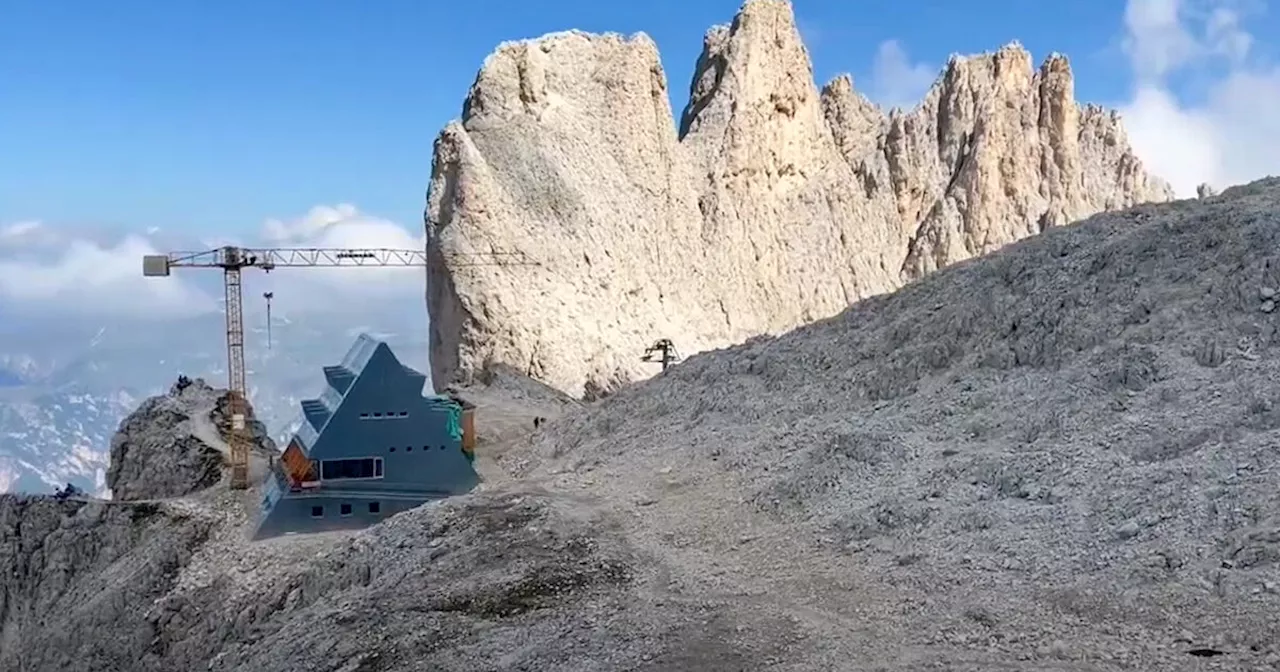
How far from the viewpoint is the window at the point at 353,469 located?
24.9m

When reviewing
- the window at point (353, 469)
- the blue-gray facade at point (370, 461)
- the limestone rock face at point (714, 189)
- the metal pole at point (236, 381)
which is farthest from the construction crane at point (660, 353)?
the window at point (353, 469)

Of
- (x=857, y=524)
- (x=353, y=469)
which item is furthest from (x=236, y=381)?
(x=857, y=524)

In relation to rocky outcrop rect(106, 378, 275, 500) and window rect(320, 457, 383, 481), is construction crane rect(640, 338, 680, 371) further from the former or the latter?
window rect(320, 457, 383, 481)

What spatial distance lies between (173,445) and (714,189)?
3118 cm

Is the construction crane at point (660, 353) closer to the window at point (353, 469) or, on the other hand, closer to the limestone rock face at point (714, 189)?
the limestone rock face at point (714, 189)

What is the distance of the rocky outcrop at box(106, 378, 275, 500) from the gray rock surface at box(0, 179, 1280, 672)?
2.12 metres

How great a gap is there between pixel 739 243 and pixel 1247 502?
43.6 m

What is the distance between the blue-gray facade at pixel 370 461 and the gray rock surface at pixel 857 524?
4.11 feet

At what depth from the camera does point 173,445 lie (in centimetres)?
3155

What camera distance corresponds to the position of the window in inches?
981

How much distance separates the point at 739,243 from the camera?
5656 centimetres

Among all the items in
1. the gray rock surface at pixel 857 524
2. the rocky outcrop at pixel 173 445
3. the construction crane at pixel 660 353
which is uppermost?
the construction crane at pixel 660 353

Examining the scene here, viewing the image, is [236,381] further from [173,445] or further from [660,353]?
[660,353]

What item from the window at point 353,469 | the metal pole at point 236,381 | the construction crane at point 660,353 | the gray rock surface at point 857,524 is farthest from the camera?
the construction crane at point 660,353
